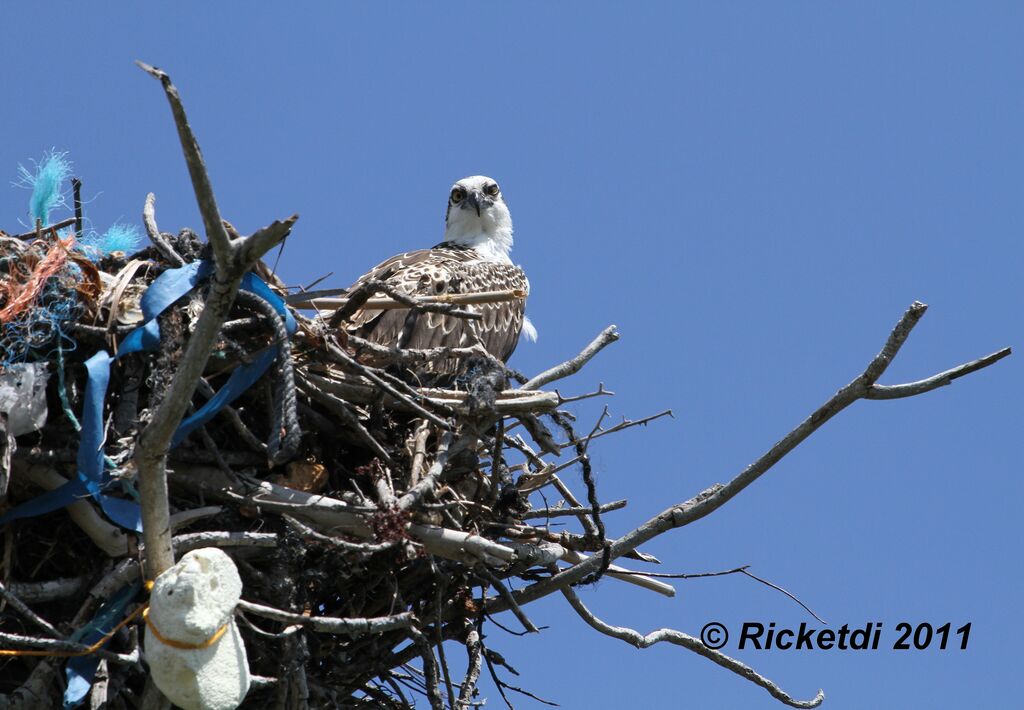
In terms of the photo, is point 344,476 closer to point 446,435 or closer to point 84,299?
point 446,435

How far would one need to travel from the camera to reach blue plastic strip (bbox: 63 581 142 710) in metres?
4.68

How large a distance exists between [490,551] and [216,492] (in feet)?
3.43

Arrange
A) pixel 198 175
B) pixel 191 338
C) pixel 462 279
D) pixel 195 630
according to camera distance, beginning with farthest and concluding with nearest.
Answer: pixel 462 279 → pixel 195 630 → pixel 191 338 → pixel 198 175

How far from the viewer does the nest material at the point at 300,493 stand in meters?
4.93

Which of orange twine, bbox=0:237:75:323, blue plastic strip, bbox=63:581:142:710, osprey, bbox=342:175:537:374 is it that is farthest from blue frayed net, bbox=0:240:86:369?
osprey, bbox=342:175:537:374

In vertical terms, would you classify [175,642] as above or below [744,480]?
below

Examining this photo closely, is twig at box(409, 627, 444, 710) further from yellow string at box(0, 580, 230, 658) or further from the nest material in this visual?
yellow string at box(0, 580, 230, 658)

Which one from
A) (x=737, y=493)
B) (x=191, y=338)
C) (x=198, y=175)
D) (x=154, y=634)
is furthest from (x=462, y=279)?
(x=198, y=175)

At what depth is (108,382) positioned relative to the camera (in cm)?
499

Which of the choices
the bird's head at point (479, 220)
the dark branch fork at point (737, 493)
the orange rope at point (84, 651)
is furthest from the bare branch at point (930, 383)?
the bird's head at point (479, 220)

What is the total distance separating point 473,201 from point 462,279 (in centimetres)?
→ 183

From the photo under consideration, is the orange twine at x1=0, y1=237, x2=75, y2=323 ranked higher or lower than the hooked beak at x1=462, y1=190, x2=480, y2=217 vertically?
lower

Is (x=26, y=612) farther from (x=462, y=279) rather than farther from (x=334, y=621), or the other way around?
(x=462, y=279)

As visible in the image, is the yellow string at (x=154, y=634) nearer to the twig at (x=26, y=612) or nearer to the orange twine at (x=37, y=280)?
the twig at (x=26, y=612)
